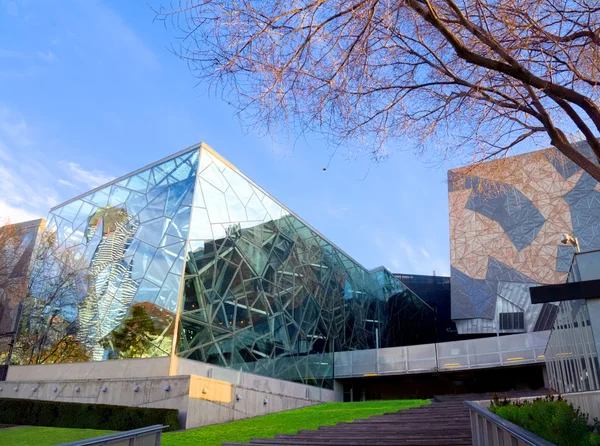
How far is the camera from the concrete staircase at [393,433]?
28.2ft

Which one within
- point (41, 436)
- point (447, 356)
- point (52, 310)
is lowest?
point (41, 436)

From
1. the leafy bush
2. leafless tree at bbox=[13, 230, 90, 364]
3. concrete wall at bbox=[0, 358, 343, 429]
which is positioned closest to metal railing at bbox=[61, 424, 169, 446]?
the leafy bush

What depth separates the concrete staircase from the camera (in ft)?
28.2

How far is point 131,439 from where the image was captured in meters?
5.71

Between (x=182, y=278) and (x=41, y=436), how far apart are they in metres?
6.93

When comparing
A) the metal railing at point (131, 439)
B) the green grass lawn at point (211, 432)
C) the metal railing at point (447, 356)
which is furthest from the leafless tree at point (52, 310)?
the metal railing at point (131, 439)

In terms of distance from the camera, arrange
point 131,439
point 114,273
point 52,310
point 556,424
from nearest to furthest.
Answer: point 131,439
point 556,424
point 114,273
point 52,310

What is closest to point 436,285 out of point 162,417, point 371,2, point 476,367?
point 476,367

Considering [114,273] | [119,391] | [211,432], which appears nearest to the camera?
[211,432]

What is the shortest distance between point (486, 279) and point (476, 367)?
35.3 ft

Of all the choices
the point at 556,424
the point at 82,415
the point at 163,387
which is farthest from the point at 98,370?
the point at 556,424

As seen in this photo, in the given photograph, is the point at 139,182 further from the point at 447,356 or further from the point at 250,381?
the point at 447,356

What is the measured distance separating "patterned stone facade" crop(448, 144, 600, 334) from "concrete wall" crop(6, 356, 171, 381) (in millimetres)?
23353

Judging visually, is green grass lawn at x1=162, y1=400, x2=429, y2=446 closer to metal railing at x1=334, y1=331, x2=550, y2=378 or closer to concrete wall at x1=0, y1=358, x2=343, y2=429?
concrete wall at x1=0, y1=358, x2=343, y2=429
